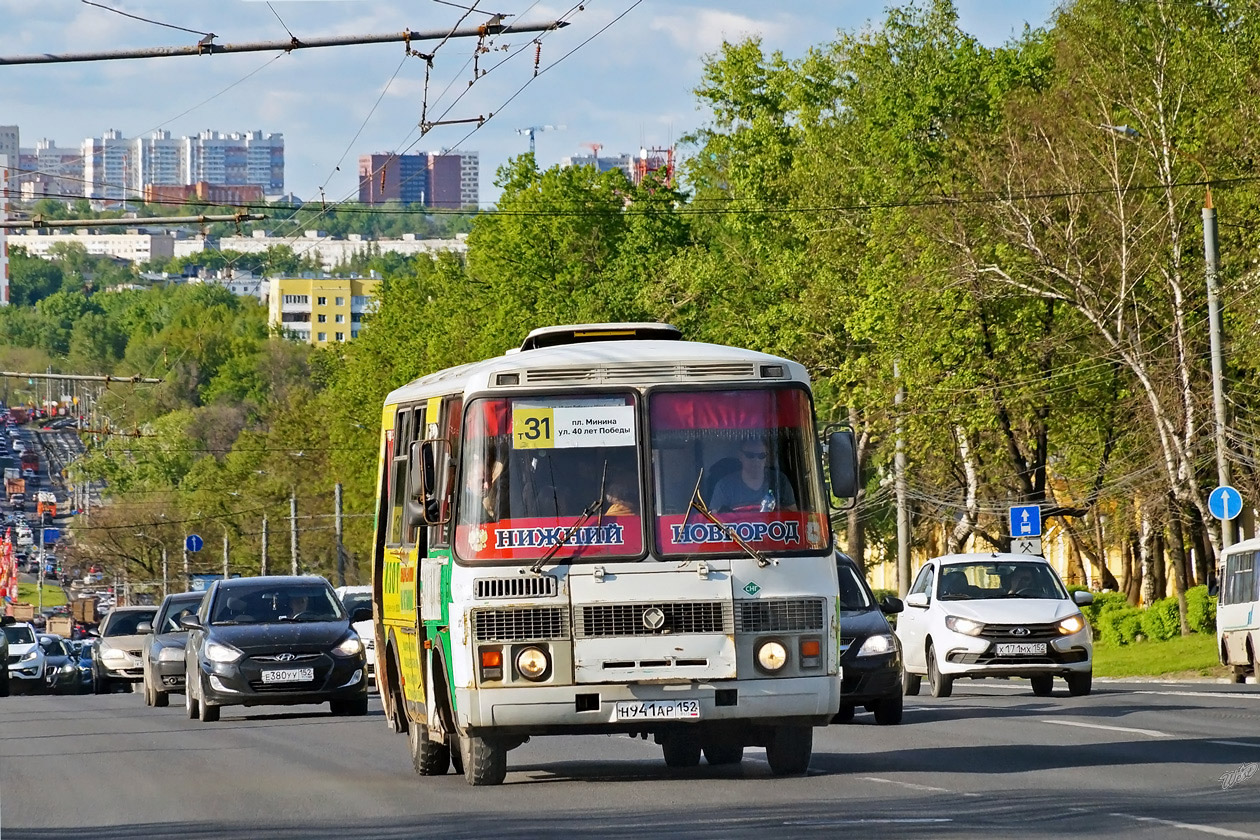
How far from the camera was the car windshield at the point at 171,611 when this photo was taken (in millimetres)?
32156

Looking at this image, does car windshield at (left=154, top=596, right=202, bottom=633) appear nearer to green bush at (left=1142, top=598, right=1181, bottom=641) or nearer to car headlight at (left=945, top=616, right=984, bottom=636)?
car headlight at (left=945, top=616, right=984, bottom=636)

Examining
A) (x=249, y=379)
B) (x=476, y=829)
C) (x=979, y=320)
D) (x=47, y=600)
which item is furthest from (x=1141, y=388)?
(x=47, y=600)

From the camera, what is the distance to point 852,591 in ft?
72.4

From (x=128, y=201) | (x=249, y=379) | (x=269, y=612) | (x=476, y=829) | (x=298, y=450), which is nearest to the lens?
(x=476, y=829)

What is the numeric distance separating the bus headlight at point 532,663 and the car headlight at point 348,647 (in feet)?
38.7

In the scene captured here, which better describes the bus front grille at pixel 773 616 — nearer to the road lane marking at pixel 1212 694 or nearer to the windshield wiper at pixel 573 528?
the windshield wiper at pixel 573 528

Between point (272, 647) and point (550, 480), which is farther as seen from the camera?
point (272, 647)

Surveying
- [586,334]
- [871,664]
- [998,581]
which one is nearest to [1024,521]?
[998,581]

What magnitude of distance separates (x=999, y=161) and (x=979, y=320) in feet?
12.6

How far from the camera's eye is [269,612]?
2641 cm

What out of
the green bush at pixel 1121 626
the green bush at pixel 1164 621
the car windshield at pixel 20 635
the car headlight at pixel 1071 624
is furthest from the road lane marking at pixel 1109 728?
the car windshield at pixel 20 635

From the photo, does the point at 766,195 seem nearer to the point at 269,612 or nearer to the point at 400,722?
the point at 269,612

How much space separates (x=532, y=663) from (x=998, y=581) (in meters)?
14.1

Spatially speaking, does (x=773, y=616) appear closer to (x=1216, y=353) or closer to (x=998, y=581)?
(x=998, y=581)
